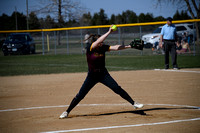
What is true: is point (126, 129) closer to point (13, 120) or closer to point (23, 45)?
point (13, 120)

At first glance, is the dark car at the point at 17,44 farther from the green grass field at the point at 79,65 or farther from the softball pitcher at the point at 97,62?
the softball pitcher at the point at 97,62

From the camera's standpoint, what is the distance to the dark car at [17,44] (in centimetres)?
2723

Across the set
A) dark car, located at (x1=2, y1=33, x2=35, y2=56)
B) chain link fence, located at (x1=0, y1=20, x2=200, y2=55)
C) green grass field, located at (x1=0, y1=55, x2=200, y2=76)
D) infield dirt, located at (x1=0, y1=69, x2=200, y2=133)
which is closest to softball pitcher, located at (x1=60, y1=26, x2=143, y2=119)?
infield dirt, located at (x1=0, y1=69, x2=200, y2=133)

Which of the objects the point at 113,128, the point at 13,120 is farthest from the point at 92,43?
the point at 13,120

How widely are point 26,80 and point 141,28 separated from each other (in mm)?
13120

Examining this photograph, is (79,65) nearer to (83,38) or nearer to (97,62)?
(83,38)

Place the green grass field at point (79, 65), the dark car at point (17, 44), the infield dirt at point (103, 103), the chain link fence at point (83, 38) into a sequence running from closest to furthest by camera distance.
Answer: the infield dirt at point (103, 103)
the green grass field at point (79, 65)
the chain link fence at point (83, 38)
the dark car at point (17, 44)

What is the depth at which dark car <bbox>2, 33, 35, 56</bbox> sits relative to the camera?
27231mm

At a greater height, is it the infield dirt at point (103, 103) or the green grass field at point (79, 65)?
the green grass field at point (79, 65)

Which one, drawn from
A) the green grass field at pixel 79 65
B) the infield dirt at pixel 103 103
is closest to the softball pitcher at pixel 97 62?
the infield dirt at pixel 103 103

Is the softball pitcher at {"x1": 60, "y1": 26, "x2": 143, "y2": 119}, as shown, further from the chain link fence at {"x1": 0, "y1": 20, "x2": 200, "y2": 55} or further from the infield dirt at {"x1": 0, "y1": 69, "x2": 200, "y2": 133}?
the chain link fence at {"x1": 0, "y1": 20, "x2": 200, "y2": 55}

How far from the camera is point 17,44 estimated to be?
27281 mm

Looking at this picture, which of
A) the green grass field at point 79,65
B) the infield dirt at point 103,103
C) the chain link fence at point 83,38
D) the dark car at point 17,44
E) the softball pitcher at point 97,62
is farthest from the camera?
the dark car at point 17,44

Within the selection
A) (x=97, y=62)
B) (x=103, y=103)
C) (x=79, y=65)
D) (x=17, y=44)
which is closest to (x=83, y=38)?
(x=17, y=44)
